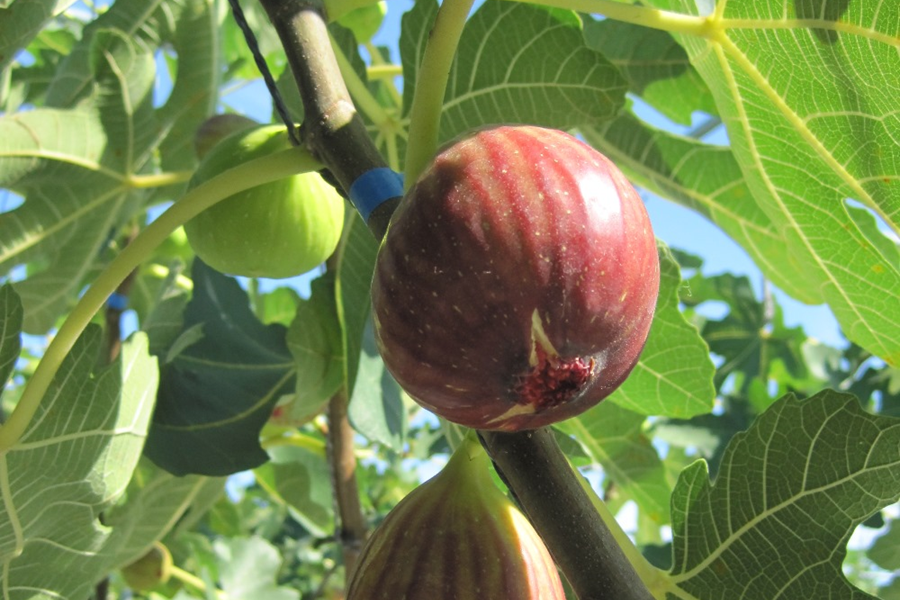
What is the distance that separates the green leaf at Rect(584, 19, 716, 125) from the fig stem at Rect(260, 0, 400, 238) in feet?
2.80

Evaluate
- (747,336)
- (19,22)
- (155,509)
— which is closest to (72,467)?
(19,22)

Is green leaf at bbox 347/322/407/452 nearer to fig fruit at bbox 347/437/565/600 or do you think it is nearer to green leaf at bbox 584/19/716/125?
fig fruit at bbox 347/437/565/600

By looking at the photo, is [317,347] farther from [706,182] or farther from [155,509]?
[706,182]

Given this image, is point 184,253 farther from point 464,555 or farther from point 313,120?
point 464,555

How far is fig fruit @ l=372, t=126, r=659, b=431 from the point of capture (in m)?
0.77

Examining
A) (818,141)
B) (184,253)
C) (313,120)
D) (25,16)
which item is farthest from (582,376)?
(184,253)

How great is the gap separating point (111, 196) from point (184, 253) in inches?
32.3

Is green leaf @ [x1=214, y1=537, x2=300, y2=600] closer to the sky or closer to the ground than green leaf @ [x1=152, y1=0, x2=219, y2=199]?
closer to the ground

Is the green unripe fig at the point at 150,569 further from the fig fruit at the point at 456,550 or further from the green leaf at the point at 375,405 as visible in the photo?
the fig fruit at the point at 456,550

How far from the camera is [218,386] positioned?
1788 millimetres

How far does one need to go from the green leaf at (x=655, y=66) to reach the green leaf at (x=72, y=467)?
1.08m

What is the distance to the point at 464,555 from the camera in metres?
0.95

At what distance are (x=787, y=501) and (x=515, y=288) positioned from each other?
60 cm

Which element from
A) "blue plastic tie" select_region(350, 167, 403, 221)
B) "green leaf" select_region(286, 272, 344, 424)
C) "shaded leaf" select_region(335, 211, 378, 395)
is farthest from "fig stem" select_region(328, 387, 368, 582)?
"blue plastic tie" select_region(350, 167, 403, 221)
